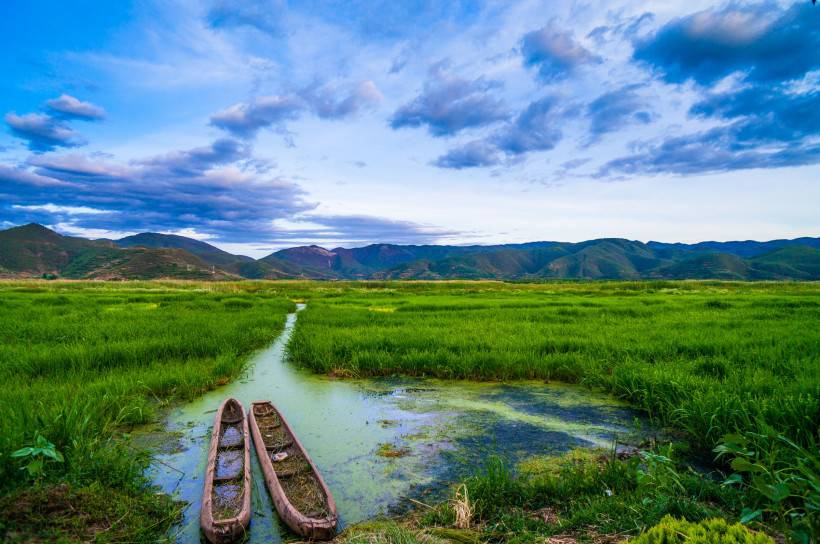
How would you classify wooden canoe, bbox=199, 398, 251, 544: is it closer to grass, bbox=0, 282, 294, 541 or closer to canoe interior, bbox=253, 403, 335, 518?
canoe interior, bbox=253, 403, 335, 518

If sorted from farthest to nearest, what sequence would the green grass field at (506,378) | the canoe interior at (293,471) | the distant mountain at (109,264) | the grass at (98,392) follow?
the distant mountain at (109,264)
the canoe interior at (293,471)
the grass at (98,392)
the green grass field at (506,378)

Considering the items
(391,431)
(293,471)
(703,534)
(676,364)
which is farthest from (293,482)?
(676,364)

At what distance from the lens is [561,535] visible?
347cm

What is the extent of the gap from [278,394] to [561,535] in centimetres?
651

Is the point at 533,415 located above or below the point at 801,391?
below

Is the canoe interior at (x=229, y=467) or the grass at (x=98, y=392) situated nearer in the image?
the grass at (x=98, y=392)

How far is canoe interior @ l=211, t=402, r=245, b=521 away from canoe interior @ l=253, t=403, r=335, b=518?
0.34 metres

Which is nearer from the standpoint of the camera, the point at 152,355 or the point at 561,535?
the point at 561,535

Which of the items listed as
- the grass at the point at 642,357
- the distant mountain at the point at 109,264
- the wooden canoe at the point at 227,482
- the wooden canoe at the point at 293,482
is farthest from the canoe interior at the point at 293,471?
the distant mountain at the point at 109,264

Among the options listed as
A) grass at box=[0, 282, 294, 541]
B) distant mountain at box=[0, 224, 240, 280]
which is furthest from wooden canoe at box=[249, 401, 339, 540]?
distant mountain at box=[0, 224, 240, 280]

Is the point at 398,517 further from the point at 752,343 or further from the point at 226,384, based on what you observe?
the point at 752,343

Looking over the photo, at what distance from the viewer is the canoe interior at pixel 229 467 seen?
13.6 ft

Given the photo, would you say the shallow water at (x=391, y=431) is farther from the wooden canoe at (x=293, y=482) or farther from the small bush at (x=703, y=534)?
the small bush at (x=703, y=534)

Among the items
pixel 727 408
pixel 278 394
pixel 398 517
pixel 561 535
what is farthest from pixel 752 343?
pixel 278 394
